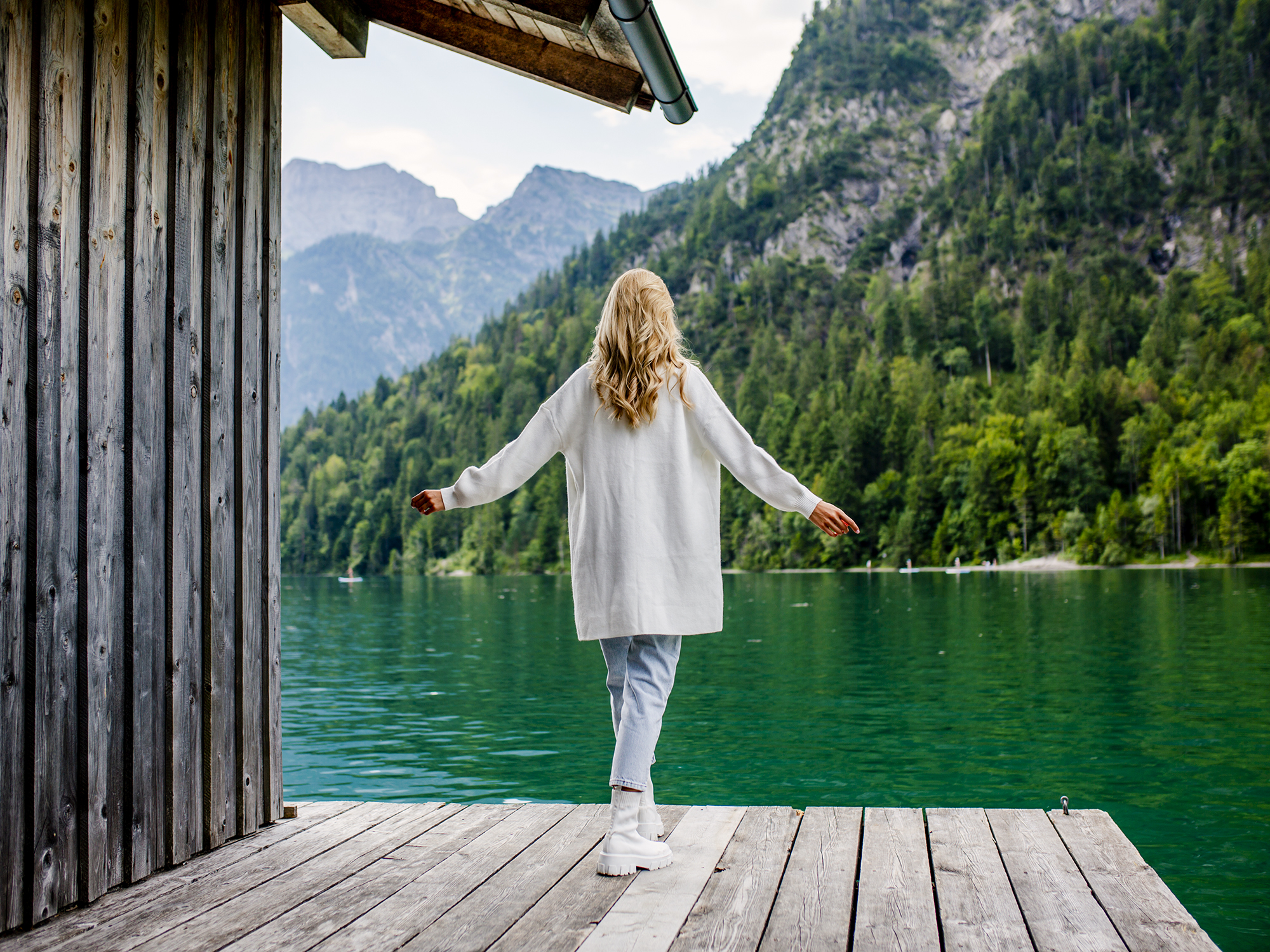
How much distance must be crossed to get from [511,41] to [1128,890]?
3882mm

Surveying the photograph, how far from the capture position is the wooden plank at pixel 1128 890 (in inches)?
103

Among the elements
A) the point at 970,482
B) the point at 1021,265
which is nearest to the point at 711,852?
the point at 970,482

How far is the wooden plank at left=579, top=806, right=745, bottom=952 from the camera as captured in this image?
2621mm

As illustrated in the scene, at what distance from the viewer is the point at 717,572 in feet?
11.4

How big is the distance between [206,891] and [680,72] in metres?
3.31

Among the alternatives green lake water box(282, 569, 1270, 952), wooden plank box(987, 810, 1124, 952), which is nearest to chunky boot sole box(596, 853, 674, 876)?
wooden plank box(987, 810, 1124, 952)

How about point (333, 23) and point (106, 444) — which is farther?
point (333, 23)

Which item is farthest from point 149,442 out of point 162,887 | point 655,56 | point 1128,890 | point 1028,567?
point 1028,567

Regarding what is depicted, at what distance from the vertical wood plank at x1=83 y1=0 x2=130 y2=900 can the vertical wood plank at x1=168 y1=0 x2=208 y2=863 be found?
212 millimetres

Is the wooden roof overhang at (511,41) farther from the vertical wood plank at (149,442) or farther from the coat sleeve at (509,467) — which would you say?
the coat sleeve at (509,467)

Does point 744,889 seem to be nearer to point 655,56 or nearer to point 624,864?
point 624,864

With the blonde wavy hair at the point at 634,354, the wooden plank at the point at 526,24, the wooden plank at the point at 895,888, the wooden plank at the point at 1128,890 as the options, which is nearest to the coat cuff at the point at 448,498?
the blonde wavy hair at the point at 634,354

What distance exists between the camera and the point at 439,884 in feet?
10.3

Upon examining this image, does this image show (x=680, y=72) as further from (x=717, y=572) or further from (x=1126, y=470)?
(x=1126, y=470)
